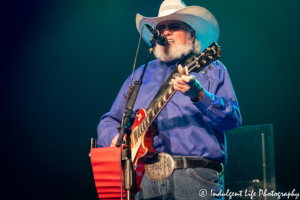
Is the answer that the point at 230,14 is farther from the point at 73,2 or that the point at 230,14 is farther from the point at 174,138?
the point at 174,138

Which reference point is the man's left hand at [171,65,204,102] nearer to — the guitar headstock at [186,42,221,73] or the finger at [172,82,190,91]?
the finger at [172,82,190,91]

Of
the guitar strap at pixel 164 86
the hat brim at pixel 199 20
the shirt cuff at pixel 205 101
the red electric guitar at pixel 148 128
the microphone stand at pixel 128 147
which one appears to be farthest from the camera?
the hat brim at pixel 199 20

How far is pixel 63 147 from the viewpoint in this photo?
443 centimetres

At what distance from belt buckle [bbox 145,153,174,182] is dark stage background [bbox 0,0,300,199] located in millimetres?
2685

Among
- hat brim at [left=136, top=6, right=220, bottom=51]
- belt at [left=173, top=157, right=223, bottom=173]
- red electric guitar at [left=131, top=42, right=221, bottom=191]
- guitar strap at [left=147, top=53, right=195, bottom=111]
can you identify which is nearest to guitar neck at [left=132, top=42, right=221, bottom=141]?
red electric guitar at [left=131, top=42, right=221, bottom=191]

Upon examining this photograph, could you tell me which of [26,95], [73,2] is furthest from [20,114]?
[73,2]

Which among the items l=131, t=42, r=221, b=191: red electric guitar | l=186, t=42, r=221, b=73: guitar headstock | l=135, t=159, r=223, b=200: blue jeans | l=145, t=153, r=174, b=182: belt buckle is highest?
l=186, t=42, r=221, b=73: guitar headstock

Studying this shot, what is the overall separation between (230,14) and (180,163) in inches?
139

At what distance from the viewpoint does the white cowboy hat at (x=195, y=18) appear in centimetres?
244

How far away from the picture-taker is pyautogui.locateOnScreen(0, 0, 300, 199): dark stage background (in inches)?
164

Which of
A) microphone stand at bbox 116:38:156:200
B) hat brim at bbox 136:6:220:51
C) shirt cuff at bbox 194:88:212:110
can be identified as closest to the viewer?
microphone stand at bbox 116:38:156:200

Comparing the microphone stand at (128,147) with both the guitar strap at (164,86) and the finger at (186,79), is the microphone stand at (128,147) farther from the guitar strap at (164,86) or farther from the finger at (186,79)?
the finger at (186,79)

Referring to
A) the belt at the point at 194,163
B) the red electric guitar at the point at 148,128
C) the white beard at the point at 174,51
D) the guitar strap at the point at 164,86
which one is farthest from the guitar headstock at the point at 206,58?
the belt at the point at 194,163

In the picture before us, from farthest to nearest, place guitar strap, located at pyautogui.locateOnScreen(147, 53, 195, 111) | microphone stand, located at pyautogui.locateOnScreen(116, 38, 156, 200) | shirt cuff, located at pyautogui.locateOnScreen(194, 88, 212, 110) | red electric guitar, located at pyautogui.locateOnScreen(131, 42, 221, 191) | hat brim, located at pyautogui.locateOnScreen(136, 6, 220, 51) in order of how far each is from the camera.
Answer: hat brim, located at pyautogui.locateOnScreen(136, 6, 220, 51) → guitar strap, located at pyautogui.locateOnScreen(147, 53, 195, 111) → red electric guitar, located at pyautogui.locateOnScreen(131, 42, 221, 191) → shirt cuff, located at pyautogui.locateOnScreen(194, 88, 212, 110) → microphone stand, located at pyautogui.locateOnScreen(116, 38, 156, 200)
